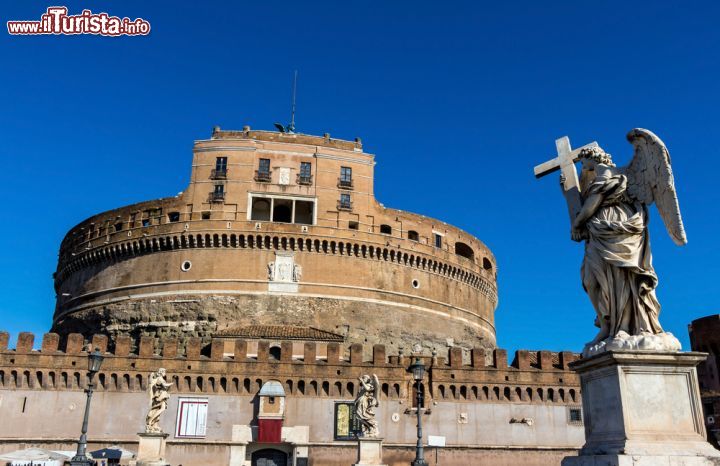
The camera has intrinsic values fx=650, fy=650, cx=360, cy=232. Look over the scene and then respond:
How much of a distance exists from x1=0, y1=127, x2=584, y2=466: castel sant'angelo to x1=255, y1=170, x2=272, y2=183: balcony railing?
0.66ft

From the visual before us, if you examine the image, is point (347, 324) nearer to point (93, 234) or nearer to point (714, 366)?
point (93, 234)

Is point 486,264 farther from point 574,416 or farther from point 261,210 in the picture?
point 574,416

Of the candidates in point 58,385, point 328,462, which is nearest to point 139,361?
point 58,385

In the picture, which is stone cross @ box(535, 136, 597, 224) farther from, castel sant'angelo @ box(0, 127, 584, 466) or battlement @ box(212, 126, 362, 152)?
battlement @ box(212, 126, 362, 152)

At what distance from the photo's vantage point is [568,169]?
20.3 feet

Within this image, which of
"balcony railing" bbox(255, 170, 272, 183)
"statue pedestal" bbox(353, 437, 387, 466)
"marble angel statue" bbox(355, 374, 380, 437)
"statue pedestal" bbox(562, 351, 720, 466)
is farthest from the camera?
"balcony railing" bbox(255, 170, 272, 183)

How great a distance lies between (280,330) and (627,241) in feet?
110

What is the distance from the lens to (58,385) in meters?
30.3

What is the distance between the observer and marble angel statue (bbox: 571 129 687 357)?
17.4ft

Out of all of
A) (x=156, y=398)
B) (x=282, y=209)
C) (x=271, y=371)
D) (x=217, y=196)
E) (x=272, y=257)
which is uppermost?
(x=282, y=209)

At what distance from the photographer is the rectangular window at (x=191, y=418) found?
98.8 feet

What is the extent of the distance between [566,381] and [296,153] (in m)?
23.2

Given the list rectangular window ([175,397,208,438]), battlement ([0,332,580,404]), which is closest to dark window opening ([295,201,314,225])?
battlement ([0,332,580,404])

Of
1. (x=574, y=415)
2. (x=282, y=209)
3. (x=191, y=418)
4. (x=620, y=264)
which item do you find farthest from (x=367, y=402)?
(x=282, y=209)
